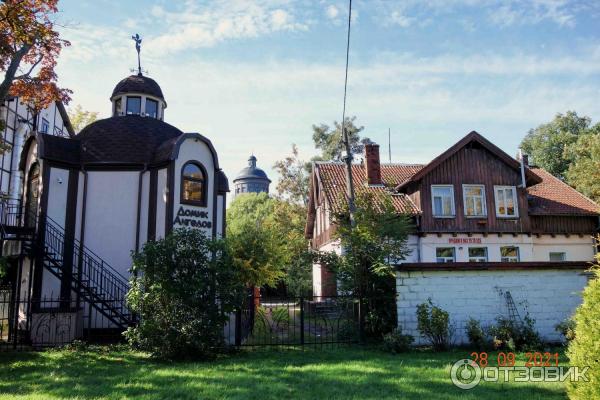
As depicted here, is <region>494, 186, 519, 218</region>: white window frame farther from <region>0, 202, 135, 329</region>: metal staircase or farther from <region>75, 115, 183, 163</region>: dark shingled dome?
<region>0, 202, 135, 329</region>: metal staircase

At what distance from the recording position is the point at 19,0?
37.6 ft

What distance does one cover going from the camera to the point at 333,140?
123ft

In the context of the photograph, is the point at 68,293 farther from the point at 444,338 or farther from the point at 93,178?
the point at 444,338

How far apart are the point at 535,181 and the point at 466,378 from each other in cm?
1833

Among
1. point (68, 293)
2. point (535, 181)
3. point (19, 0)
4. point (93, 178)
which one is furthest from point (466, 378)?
point (535, 181)

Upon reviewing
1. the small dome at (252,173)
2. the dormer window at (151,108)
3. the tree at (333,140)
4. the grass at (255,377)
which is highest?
the small dome at (252,173)

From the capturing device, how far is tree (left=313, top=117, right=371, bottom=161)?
122ft

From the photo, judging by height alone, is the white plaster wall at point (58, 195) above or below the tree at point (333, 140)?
below

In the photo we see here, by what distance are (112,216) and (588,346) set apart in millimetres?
13432

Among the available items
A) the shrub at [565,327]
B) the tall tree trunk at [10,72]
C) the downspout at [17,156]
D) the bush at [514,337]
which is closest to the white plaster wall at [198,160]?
the tall tree trunk at [10,72]

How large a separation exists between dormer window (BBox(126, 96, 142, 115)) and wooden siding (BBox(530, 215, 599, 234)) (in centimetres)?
1948

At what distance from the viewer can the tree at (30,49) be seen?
1134 cm

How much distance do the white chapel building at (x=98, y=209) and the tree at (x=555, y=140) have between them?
37106 millimetres

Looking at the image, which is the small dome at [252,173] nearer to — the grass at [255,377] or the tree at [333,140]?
the tree at [333,140]
